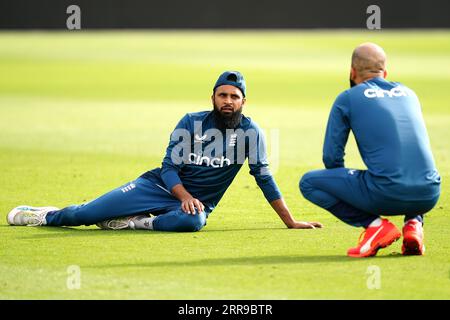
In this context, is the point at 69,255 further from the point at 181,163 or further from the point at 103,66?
the point at 103,66

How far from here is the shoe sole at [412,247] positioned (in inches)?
283

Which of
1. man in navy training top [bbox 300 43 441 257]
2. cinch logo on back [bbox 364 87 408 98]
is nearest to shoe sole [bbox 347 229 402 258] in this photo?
man in navy training top [bbox 300 43 441 257]

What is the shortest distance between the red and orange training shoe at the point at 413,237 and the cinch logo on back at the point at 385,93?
0.85 meters

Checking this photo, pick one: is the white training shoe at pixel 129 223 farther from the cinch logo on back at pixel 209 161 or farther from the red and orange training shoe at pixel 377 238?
the red and orange training shoe at pixel 377 238

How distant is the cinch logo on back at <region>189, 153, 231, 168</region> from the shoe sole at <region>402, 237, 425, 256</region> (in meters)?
1.67

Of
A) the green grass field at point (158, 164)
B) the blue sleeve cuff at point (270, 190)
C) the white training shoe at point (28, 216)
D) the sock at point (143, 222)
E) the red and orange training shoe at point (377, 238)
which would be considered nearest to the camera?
the green grass field at point (158, 164)

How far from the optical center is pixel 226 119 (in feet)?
27.0

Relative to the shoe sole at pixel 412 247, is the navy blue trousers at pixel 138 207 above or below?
above

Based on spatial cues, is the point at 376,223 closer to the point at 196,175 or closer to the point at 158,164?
the point at 196,175

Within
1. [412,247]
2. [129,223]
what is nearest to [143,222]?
[129,223]

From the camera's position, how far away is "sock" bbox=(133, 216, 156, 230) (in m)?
8.41

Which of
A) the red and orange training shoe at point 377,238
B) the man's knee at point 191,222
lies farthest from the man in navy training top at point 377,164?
the man's knee at point 191,222

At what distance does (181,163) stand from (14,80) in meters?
18.6
